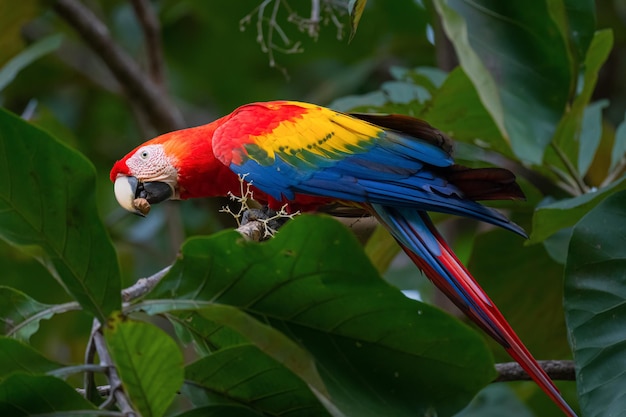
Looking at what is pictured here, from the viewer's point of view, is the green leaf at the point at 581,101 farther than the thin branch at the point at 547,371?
Yes

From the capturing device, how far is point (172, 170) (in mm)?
1625

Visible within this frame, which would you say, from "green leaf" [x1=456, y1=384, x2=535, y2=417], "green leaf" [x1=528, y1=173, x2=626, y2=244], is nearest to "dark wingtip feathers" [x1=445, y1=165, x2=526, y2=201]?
"green leaf" [x1=528, y1=173, x2=626, y2=244]

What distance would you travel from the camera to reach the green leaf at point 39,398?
0.97 metres

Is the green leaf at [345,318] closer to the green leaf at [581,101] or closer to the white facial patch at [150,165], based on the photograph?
the white facial patch at [150,165]

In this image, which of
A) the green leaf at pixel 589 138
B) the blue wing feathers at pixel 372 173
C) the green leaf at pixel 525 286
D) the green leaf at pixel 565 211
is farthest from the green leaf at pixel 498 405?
the blue wing feathers at pixel 372 173

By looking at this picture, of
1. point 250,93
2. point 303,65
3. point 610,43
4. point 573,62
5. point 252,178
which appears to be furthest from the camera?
point 303,65

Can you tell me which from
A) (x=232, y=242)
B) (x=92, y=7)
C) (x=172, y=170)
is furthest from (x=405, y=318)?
(x=92, y=7)

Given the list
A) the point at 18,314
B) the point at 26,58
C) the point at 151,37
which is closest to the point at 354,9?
the point at 18,314

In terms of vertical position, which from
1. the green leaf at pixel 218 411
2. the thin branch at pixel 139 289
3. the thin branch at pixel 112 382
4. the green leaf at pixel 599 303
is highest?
the thin branch at pixel 139 289

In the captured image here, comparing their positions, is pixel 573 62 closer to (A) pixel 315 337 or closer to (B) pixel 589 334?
(B) pixel 589 334

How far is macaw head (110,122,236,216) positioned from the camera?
5.30 ft

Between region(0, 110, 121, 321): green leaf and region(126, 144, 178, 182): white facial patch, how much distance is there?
61 cm

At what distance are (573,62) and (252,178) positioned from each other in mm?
574

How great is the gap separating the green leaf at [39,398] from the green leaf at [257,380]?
0.48 ft
